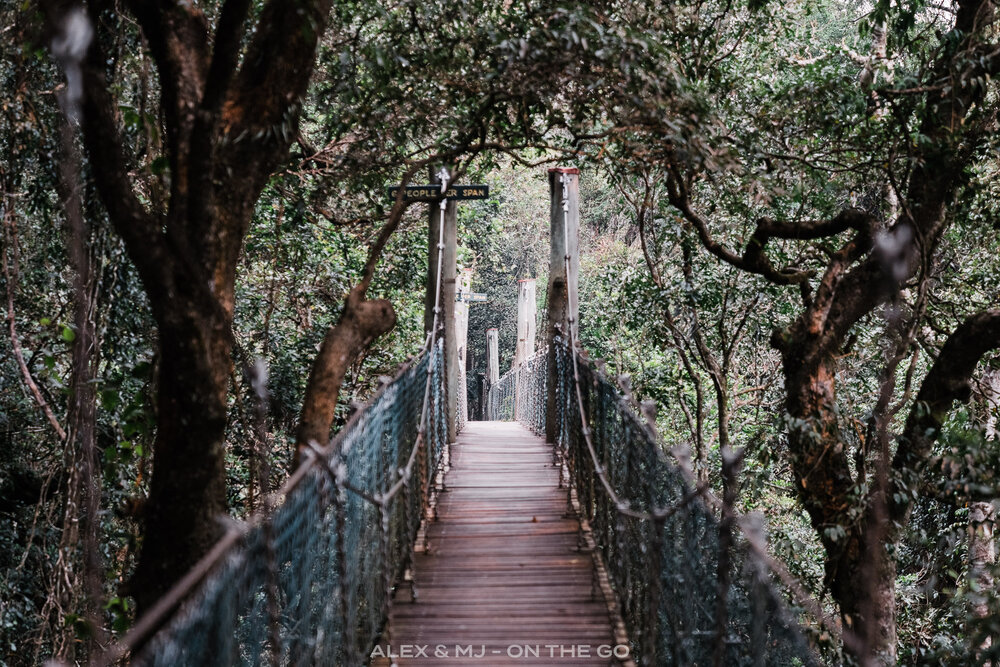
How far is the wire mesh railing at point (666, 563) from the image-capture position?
1657 millimetres

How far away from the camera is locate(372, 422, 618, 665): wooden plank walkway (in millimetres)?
2957

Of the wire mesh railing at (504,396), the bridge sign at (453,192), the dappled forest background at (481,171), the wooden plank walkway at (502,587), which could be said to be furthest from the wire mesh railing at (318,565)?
the wire mesh railing at (504,396)

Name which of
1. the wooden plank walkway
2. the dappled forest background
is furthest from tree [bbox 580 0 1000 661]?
the wooden plank walkway

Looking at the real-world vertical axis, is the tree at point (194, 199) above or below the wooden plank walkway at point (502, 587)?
above

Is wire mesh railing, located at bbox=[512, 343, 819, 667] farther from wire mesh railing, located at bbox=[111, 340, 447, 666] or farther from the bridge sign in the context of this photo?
the bridge sign

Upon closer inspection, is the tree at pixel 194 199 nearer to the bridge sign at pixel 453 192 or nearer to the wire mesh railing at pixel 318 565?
the wire mesh railing at pixel 318 565

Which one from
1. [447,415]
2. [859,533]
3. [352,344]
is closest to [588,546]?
[859,533]

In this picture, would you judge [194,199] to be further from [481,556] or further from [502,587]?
[481,556]

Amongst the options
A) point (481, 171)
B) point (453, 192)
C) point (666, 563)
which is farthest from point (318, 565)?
point (481, 171)

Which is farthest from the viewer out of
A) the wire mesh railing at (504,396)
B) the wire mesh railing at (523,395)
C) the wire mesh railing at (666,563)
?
the wire mesh railing at (504,396)

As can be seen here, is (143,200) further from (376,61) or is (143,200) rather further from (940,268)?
(940,268)

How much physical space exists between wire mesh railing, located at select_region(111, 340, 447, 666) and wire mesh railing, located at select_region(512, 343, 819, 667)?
830 mm

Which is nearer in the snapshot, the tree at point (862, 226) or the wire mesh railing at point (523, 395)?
the tree at point (862, 226)

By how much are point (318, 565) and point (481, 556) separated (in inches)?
62.0
